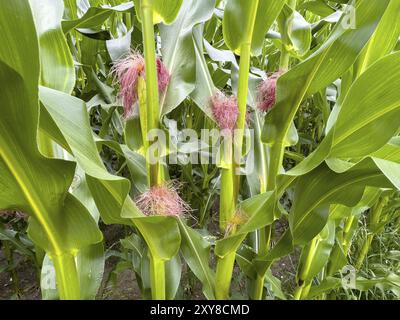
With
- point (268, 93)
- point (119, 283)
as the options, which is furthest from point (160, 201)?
point (119, 283)

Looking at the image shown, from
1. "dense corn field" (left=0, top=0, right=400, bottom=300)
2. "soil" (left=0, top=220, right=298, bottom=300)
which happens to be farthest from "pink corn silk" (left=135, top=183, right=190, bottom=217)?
"soil" (left=0, top=220, right=298, bottom=300)

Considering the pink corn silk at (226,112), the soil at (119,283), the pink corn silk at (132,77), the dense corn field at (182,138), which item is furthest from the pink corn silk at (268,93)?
the soil at (119,283)

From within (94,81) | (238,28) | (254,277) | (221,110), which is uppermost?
(94,81)

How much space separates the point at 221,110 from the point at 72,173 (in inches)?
12.1

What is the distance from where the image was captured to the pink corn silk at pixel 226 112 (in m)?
0.64

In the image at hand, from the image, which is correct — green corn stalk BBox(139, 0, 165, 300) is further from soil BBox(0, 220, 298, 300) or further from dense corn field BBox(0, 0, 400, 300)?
soil BBox(0, 220, 298, 300)

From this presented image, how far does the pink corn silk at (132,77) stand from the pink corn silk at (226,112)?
0.11 meters

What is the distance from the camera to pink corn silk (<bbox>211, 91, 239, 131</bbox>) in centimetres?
64

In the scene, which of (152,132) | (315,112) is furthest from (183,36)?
(315,112)

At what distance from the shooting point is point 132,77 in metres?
0.57

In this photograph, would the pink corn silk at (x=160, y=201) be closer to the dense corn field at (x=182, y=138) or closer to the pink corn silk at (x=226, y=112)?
the dense corn field at (x=182, y=138)

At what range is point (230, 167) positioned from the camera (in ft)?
2.22
